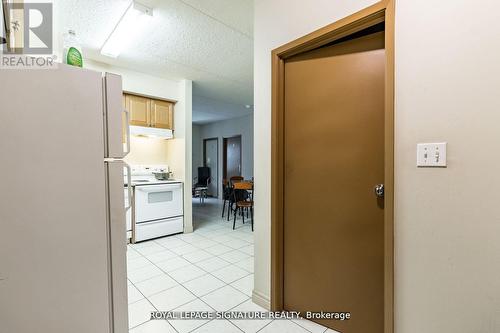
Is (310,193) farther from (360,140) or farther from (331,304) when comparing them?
(331,304)

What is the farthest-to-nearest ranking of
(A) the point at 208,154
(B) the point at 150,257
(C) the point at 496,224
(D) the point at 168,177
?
(A) the point at 208,154, (D) the point at 168,177, (B) the point at 150,257, (C) the point at 496,224

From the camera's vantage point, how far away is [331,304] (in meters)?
1.56

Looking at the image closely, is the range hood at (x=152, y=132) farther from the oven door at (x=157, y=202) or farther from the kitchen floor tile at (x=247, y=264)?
the kitchen floor tile at (x=247, y=264)

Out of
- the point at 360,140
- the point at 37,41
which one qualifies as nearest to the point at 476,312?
the point at 360,140

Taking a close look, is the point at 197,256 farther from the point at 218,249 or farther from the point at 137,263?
the point at 137,263

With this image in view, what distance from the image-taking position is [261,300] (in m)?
1.85

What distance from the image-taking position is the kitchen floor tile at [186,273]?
2.30 metres

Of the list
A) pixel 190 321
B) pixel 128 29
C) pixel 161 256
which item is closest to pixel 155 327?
pixel 190 321

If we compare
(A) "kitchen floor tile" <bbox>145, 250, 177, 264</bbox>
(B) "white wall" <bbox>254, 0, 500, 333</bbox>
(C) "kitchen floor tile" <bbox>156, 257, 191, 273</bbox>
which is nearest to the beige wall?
(A) "kitchen floor tile" <bbox>145, 250, 177, 264</bbox>

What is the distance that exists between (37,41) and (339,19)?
6.29 ft

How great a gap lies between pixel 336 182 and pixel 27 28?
2193mm

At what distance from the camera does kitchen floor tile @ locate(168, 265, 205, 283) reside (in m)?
2.30

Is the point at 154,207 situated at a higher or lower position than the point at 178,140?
lower

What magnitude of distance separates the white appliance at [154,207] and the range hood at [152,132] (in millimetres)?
586
